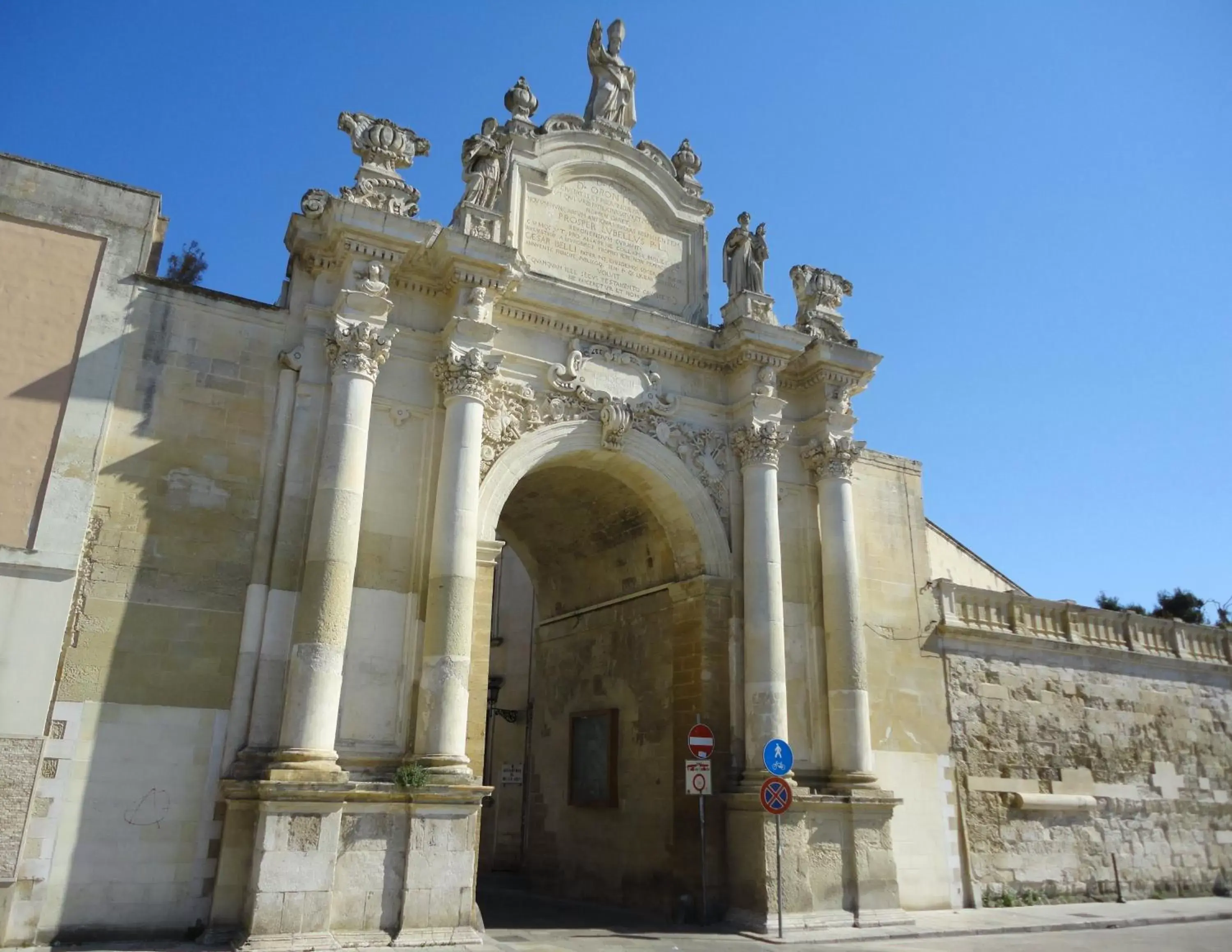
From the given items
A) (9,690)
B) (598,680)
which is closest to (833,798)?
(598,680)

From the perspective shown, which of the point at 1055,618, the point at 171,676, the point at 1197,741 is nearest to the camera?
the point at 171,676

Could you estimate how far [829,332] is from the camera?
1518 centimetres

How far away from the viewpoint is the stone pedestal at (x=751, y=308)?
1420 cm

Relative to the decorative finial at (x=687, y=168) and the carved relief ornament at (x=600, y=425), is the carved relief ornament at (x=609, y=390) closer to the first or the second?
the carved relief ornament at (x=600, y=425)

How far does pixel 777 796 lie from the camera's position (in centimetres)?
1102

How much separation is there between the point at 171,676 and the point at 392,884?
10.1 ft

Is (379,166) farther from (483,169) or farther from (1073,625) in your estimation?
(1073,625)

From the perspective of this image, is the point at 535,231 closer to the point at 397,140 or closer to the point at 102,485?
the point at 397,140

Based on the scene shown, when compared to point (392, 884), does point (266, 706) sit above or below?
above

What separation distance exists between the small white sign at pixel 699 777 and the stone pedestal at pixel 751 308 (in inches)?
242

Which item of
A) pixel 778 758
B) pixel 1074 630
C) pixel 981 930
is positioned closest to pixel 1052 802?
pixel 1074 630

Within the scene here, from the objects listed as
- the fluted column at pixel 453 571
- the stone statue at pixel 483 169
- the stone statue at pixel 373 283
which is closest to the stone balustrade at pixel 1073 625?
the fluted column at pixel 453 571

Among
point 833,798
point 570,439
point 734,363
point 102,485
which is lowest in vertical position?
point 833,798

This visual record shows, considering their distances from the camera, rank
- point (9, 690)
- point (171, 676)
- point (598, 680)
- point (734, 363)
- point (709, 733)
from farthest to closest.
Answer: point (598, 680) < point (734, 363) < point (709, 733) < point (171, 676) < point (9, 690)
